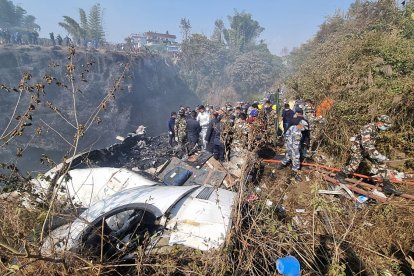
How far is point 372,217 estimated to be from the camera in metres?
4.74

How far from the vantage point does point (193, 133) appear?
8656mm

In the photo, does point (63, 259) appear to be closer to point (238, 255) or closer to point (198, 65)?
point (238, 255)

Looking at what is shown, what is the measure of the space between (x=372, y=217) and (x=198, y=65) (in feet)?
135

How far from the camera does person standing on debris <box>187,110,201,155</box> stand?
8547mm

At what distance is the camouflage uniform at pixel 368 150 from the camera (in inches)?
208

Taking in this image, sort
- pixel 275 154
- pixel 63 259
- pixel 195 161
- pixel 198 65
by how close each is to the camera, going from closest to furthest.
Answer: pixel 63 259 → pixel 195 161 → pixel 275 154 → pixel 198 65

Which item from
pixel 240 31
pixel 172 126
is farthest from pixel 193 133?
pixel 240 31

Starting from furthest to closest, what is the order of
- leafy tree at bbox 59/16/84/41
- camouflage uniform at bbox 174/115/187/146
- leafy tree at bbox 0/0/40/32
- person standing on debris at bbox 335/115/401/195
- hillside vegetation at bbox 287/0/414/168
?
leafy tree at bbox 0/0/40/32
leafy tree at bbox 59/16/84/41
camouflage uniform at bbox 174/115/187/146
hillside vegetation at bbox 287/0/414/168
person standing on debris at bbox 335/115/401/195

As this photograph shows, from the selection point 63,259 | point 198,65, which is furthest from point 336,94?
point 198,65

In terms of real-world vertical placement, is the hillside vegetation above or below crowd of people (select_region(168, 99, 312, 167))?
above

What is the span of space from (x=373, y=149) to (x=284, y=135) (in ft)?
9.49

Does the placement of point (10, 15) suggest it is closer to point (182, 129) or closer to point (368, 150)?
point (182, 129)

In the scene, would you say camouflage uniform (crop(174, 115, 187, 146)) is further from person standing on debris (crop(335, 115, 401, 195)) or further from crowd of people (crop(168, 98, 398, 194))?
person standing on debris (crop(335, 115, 401, 195))

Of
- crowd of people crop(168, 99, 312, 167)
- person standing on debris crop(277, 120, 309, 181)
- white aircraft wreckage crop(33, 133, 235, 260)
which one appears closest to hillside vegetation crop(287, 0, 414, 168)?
crowd of people crop(168, 99, 312, 167)
